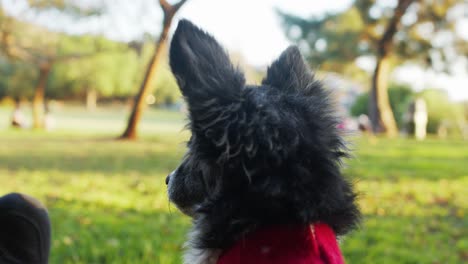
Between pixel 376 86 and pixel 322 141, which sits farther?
pixel 376 86

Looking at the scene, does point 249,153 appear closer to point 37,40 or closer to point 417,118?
point 37,40

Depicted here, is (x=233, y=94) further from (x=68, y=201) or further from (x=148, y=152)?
(x=148, y=152)

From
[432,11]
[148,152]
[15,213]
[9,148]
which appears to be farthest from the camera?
[432,11]

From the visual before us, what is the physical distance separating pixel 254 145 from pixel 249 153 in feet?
0.12

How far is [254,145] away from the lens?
5.87 feet

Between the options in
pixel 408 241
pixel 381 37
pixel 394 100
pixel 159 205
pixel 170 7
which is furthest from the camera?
pixel 394 100

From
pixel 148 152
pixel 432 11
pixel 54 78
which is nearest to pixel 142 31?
pixel 148 152

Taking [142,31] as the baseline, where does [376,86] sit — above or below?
below

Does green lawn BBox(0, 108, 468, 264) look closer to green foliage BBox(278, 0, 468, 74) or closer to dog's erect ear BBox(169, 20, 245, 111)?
dog's erect ear BBox(169, 20, 245, 111)

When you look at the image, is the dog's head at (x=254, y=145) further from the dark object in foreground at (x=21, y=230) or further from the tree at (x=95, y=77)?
the tree at (x=95, y=77)

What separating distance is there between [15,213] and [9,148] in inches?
495

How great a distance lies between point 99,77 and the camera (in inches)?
1811

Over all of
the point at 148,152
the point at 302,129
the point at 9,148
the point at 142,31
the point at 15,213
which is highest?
the point at 302,129

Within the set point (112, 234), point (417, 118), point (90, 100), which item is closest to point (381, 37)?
point (417, 118)
